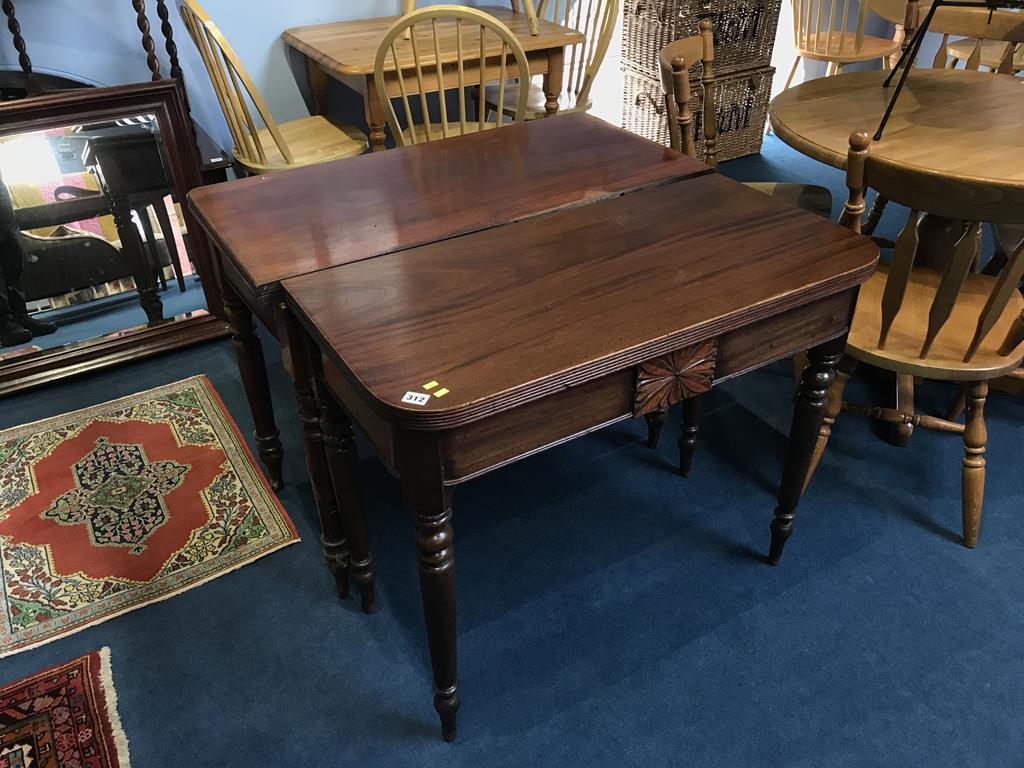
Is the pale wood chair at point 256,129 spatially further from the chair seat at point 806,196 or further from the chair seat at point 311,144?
the chair seat at point 806,196

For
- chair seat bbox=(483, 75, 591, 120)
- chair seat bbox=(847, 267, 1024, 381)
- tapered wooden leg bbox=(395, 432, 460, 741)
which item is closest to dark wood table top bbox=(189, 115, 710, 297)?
tapered wooden leg bbox=(395, 432, 460, 741)

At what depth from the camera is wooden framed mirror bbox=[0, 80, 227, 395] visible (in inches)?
84.3

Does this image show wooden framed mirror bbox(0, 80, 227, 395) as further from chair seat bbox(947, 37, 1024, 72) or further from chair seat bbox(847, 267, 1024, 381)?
chair seat bbox(947, 37, 1024, 72)

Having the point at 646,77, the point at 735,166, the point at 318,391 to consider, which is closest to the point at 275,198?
the point at 318,391

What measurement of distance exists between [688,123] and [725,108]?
174 centimetres

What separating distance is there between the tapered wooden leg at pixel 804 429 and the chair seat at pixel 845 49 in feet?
8.55

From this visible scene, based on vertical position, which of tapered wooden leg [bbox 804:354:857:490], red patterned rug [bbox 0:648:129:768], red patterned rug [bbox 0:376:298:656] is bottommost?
red patterned rug [bbox 0:648:129:768]

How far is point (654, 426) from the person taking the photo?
1.95 m

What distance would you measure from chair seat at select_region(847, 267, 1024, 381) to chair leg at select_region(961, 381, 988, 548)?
118mm

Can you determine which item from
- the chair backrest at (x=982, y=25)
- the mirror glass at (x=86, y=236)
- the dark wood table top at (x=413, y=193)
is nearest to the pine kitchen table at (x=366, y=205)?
the dark wood table top at (x=413, y=193)

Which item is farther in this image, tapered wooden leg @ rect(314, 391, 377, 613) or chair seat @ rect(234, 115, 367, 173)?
chair seat @ rect(234, 115, 367, 173)

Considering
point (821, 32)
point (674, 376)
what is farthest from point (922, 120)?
point (821, 32)

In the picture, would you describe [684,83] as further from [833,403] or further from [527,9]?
[527,9]

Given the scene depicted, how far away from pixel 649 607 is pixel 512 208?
33.4 inches
